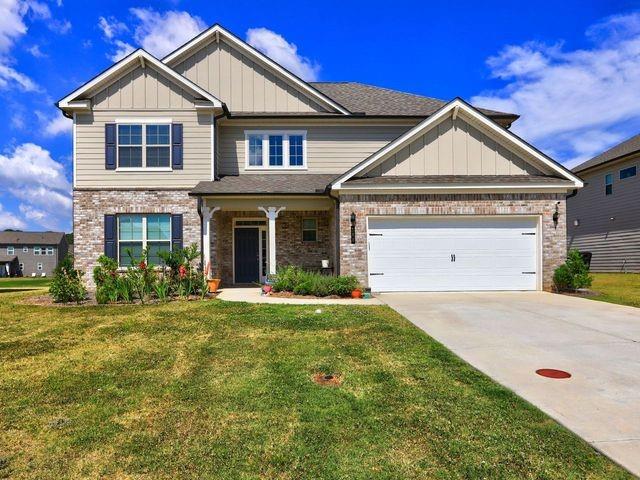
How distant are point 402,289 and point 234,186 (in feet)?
21.4

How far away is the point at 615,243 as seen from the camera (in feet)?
70.0

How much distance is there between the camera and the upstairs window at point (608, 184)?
21859mm

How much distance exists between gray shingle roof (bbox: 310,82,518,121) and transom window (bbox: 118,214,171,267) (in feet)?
27.8

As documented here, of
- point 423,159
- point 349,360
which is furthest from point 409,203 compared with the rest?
point 349,360

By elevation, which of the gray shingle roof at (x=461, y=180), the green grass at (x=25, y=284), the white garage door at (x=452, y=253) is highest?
the gray shingle roof at (x=461, y=180)

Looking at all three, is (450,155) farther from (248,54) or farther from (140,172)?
(140,172)

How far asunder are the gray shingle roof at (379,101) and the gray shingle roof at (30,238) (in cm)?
5690

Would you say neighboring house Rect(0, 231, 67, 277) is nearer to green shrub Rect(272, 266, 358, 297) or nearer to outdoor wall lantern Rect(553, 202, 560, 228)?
green shrub Rect(272, 266, 358, 297)

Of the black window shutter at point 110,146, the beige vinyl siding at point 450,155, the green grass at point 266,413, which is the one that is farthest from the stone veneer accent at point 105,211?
the green grass at point 266,413

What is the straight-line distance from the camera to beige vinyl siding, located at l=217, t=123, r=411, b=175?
15.4 metres

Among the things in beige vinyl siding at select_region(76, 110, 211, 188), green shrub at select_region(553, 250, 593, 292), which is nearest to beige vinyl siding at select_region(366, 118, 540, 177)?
green shrub at select_region(553, 250, 593, 292)

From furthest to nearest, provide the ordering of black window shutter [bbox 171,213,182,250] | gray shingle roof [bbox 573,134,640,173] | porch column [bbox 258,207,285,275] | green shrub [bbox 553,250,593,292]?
gray shingle roof [bbox 573,134,640,173], black window shutter [bbox 171,213,182,250], porch column [bbox 258,207,285,275], green shrub [bbox 553,250,593,292]

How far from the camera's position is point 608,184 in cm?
2208

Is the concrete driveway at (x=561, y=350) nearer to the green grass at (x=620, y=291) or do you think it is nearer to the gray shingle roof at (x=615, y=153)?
the green grass at (x=620, y=291)
